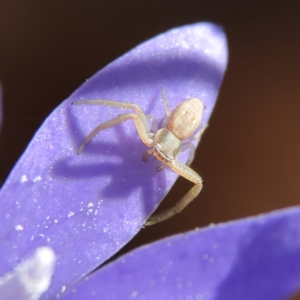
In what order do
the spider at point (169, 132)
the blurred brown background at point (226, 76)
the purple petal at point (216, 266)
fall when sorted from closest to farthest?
the purple petal at point (216, 266), the spider at point (169, 132), the blurred brown background at point (226, 76)

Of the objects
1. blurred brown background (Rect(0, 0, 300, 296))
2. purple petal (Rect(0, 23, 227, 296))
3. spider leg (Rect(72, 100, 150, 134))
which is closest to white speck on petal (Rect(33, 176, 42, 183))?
purple petal (Rect(0, 23, 227, 296))

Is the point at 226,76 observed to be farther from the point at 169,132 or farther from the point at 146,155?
the point at 146,155

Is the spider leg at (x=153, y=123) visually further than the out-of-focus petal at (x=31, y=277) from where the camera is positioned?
Yes

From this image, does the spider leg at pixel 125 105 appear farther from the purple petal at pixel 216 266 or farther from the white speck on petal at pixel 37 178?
the purple petal at pixel 216 266

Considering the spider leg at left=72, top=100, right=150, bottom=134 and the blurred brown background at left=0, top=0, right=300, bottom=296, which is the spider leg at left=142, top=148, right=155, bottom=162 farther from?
the blurred brown background at left=0, top=0, right=300, bottom=296

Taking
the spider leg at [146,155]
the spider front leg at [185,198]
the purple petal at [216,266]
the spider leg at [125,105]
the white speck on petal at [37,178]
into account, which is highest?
the spider leg at [125,105]

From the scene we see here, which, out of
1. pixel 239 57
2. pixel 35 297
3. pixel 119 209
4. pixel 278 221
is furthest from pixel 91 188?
pixel 239 57

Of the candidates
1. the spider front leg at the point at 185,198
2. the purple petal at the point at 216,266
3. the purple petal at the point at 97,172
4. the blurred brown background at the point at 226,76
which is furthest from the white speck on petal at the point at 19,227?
the blurred brown background at the point at 226,76
